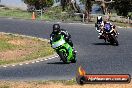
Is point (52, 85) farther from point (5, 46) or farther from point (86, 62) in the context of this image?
point (5, 46)

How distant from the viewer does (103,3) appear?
2124 inches

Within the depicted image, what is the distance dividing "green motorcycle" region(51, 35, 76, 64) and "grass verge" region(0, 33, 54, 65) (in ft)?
8.16

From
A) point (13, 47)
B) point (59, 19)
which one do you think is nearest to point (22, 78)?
point (13, 47)

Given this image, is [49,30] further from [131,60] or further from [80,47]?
[131,60]

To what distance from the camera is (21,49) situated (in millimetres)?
25984

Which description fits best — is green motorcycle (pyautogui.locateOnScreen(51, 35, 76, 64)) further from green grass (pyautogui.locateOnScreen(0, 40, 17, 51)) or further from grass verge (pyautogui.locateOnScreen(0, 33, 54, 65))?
green grass (pyautogui.locateOnScreen(0, 40, 17, 51))

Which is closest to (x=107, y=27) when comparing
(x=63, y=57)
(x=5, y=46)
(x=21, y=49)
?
(x=21, y=49)

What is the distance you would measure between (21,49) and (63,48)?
6.84m

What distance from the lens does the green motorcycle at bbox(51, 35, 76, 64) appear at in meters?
19.3

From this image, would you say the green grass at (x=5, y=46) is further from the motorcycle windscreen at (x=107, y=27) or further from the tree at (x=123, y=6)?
the tree at (x=123, y=6)

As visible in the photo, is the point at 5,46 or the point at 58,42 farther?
the point at 5,46

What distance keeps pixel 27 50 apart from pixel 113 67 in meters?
8.24

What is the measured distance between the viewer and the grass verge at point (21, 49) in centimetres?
2249

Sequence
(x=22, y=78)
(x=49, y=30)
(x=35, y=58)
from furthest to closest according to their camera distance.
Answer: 1. (x=49, y=30)
2. (x=35, y=58)
3. (x=22, y=78)
